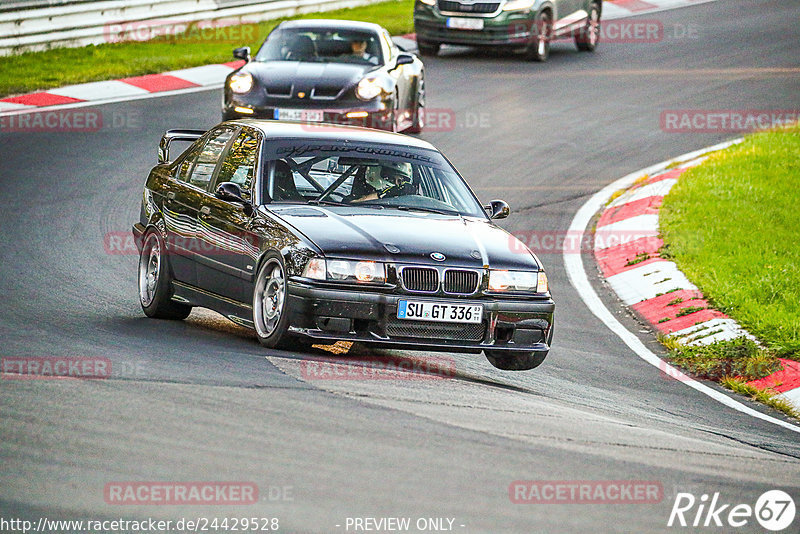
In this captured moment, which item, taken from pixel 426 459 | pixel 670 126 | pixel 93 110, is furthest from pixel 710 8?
pixel 426 459

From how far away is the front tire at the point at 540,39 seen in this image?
79.1 feet

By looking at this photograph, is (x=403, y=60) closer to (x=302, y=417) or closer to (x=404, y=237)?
(x=404, y=237)

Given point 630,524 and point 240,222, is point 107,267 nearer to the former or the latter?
point 240,222

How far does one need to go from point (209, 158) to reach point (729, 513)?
5.32 m

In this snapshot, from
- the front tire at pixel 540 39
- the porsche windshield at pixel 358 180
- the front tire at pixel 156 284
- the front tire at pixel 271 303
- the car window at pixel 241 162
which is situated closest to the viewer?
the front tire at pixel 271 303

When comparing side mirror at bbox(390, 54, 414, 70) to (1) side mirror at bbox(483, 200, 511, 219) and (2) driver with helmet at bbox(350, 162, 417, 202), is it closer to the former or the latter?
(1) side mirror at bbox(483, 200, 511, 219)

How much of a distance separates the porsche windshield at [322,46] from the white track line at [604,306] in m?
3.32

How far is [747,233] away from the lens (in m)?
13.5

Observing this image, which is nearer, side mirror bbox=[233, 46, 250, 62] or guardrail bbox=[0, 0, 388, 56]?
side mirror bbox=[233, 46, 250, 62]

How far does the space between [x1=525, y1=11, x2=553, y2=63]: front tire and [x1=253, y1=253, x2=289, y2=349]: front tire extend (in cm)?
1619

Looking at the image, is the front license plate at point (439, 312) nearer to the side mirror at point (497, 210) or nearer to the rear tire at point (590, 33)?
the side mirror at point (497, 210)

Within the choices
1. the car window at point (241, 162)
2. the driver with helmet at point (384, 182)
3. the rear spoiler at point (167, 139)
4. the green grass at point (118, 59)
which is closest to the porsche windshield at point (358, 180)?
the driver with helmet at point (384, 182)

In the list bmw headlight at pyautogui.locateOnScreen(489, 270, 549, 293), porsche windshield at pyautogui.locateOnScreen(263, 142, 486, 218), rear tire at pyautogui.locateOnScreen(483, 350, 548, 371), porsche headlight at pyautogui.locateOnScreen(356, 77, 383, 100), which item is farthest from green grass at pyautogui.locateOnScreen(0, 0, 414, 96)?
bmw headlight at pyautogui.locateOnScreen(489, 270, 549, 293)

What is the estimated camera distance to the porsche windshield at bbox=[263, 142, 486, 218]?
30.2 feet
